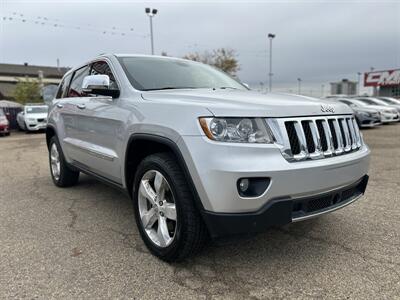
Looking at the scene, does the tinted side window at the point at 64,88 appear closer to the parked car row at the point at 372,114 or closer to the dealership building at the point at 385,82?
the parked car row at the point at 372,114

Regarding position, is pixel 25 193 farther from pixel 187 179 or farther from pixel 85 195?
pixel 187 179

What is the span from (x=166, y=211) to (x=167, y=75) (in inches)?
61.9

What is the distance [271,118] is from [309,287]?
120 cm

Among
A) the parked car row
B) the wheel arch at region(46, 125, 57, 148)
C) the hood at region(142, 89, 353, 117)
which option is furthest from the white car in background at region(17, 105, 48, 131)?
the hood at region(142, 89, 353, 117)

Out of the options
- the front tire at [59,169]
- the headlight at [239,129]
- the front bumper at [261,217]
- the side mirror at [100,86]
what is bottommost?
the front tire at [59,169]

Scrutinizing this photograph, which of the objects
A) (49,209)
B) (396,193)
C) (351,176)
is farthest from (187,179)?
(396,193)

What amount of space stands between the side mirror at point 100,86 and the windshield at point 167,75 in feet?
0.71

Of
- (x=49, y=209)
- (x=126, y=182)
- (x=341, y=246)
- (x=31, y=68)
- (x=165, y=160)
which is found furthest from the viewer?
(x=31, y=68)

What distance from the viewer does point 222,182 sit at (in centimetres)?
243

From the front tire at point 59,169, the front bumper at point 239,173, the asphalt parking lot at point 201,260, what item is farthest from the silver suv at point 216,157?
the front tire at point 59,169

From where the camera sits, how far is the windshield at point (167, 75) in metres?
Result: 3.66

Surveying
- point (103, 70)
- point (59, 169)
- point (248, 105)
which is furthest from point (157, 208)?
point (59, 169)

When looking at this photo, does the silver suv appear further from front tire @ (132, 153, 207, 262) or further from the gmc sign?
the gmc sign

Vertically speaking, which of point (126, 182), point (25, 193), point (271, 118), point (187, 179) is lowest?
point (25, 193)
